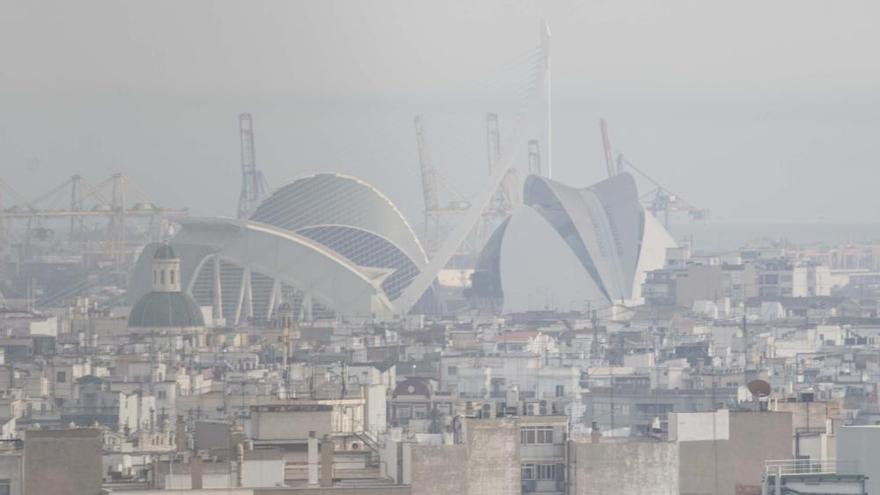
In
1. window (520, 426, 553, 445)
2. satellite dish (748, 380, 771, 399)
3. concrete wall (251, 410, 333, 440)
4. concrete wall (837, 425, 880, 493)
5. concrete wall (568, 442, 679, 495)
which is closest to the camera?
concrete wall (837, 425, 880, 493)

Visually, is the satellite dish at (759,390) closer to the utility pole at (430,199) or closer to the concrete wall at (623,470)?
the concrete wall at (623,470)

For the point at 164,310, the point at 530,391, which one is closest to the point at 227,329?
the point at 164,310

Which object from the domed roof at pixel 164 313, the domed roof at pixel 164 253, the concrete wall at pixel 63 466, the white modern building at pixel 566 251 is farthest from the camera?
the white modern building at pixel 566 251

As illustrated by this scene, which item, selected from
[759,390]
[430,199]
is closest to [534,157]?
[430,199]

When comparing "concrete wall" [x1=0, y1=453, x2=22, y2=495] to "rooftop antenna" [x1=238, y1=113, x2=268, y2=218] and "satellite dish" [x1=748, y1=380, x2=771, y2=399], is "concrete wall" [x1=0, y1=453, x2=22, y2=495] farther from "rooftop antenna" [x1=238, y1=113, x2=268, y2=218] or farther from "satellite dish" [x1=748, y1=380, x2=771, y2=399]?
"rooftop antenna" [x1=238, y1=113, x2=268, y2=218]

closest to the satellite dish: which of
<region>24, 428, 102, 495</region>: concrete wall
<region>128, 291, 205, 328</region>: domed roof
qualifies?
<region>24, 428, 102, 495</region>: concrete wall

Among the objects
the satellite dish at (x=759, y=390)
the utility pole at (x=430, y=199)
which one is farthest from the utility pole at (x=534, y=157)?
the satellite dish at (x=759, y=390)
